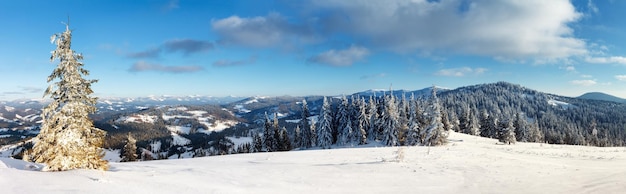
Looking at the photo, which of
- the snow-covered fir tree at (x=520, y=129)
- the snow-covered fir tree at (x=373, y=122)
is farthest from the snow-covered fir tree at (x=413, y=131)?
the snow-covered fir tree at (x=520, y=129)

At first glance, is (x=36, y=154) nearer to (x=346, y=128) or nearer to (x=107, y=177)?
(x=107, y=177)

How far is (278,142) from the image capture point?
6900cm

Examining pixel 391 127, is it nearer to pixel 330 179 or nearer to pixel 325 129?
pixel 325 129

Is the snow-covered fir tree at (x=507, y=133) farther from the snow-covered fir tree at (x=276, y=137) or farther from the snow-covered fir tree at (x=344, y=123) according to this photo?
the snow-covered fir tree at (x=276, y=137)

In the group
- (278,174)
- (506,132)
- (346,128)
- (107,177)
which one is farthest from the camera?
(346,128)

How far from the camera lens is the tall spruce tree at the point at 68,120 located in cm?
1428

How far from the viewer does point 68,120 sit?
1485cm

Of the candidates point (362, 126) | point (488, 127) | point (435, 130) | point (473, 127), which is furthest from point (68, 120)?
point (488, 127)

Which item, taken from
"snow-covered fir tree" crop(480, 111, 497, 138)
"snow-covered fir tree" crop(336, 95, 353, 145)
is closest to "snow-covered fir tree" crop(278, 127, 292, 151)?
"snow-covered fir tree" crop(336, 95, 353, 145)

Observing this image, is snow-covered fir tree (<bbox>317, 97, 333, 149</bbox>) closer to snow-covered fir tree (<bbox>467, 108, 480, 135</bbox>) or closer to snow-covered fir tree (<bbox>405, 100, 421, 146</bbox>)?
snow-covered fir tree (<bbox>405, 100, 421, 146</bbox>)

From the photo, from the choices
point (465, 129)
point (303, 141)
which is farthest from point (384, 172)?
point (465, 129)

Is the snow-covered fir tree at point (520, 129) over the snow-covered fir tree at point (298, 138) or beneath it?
over

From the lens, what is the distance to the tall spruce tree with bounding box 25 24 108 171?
14281mm

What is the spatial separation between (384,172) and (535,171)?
8.92 m
